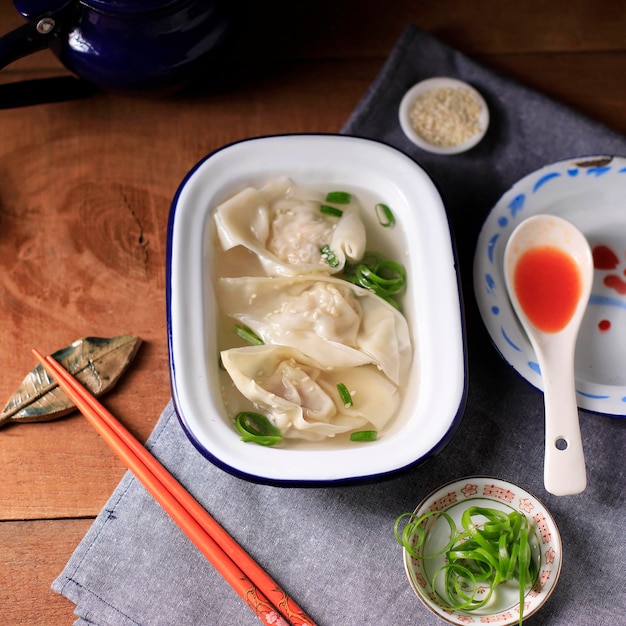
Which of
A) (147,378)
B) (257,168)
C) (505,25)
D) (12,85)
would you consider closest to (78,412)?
(147,378)

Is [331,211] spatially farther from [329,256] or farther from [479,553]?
[479,553]

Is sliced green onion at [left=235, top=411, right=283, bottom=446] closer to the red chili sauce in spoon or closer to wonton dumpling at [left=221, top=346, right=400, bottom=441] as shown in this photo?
wonton dumpling at [left=221, top=346, right=400, bottom=441]

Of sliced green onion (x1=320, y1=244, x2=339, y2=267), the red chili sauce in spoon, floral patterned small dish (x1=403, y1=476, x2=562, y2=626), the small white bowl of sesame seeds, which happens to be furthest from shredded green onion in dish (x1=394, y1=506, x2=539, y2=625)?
the small white bowl of sesame seeds

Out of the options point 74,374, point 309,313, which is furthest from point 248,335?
point 74,374

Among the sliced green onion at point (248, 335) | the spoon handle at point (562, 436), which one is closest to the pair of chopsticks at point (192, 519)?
the sliced green onion at point (248, 335)

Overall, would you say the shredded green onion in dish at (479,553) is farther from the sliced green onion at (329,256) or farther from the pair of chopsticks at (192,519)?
the sliced green onion at (329,256)
